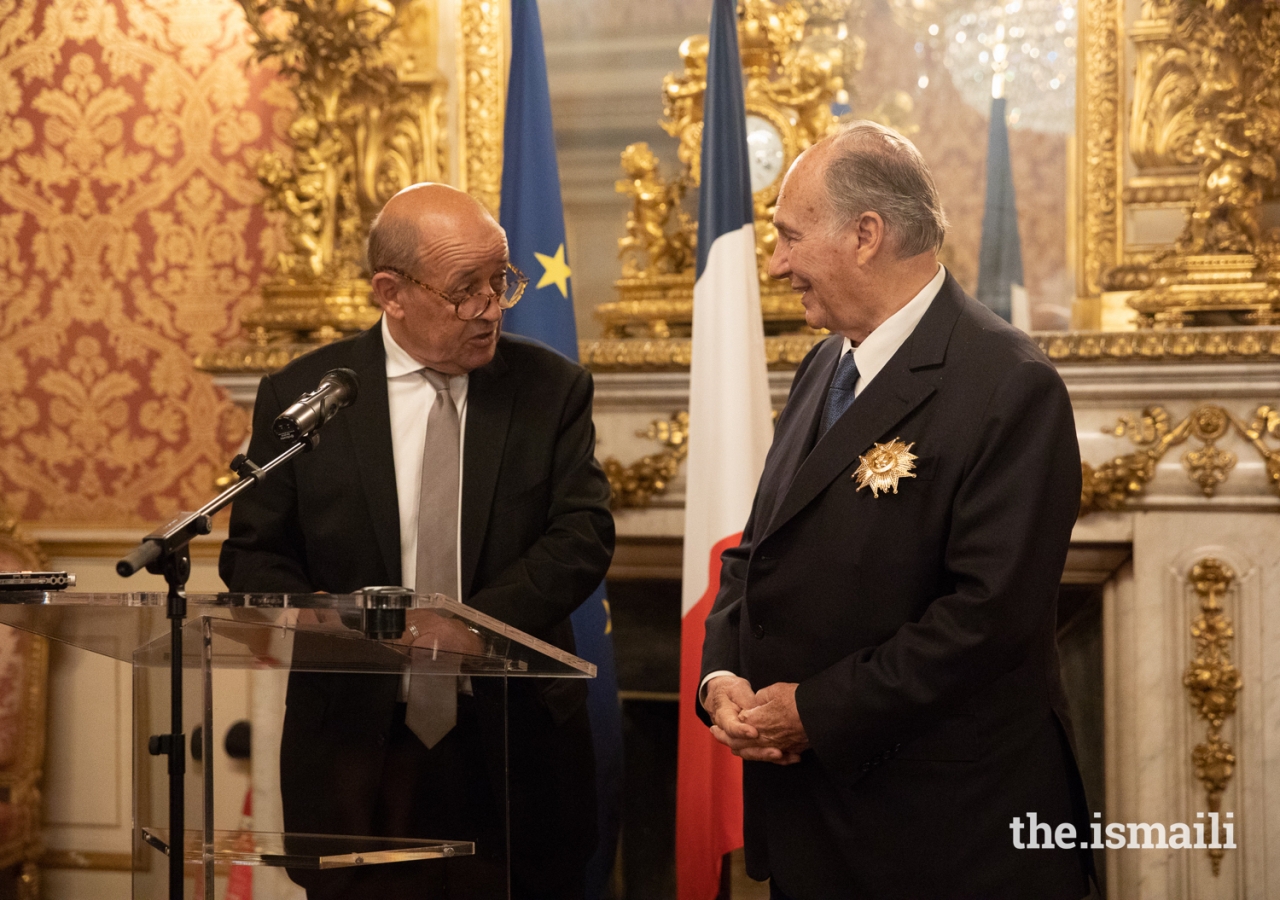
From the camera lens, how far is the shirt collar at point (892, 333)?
1989 millimetres

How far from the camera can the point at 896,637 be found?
1838mm

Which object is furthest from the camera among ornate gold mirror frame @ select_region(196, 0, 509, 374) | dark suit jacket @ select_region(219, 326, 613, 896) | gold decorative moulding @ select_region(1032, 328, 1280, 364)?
ornate gold mirror frame @ select_region(196, 0, 509, 374)

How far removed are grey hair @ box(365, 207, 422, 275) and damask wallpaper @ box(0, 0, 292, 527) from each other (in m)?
1.76

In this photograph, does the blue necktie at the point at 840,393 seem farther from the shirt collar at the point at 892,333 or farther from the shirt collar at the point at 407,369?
the shirt collar at the point at 407,369

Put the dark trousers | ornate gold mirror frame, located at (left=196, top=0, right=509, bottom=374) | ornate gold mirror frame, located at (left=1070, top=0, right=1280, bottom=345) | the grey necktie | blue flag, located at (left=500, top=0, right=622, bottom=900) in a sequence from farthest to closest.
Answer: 1. ornate gold mirror frame, located at (left=196, top=0, right=509, bottom=374)
2. blue flag, located at (left=500, top=0, right=622, bottom=900)
3. ornate gold mirror frame, located at (left=1070, top=0, right=1280, bottom=345)
4. the grey necktie
5. the dark trousers

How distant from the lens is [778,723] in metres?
1.90

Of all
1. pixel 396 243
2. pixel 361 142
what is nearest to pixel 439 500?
pixel 396 243

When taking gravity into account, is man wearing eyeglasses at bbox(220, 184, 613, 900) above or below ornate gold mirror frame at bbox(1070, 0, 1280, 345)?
below

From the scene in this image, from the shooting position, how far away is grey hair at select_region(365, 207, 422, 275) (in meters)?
2.43

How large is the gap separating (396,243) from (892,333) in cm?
97

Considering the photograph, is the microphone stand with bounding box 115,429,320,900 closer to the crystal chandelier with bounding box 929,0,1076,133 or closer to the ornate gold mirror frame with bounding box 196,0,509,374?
the ornate gold mirror frame with bounding box 196,0,509,374

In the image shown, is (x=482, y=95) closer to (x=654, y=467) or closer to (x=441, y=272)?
(x=654, y=467)

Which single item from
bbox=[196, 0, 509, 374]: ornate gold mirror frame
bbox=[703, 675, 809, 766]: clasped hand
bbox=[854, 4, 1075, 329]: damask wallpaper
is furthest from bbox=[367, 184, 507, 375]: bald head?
bbox=[854, 4, 1075, 329]: damask wallpaper

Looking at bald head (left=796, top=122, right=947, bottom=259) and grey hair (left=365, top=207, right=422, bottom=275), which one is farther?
grey hair (left=365, top=207, right=422, bottom=275)
